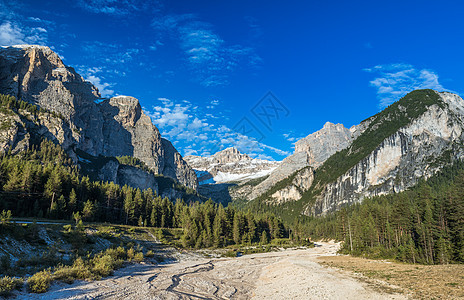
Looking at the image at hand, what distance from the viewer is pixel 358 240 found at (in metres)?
77.4

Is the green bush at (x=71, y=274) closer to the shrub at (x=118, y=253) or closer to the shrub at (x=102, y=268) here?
the shrub at (x=102, y=268)

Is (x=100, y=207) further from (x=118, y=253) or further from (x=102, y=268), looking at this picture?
(x=102, y=268)

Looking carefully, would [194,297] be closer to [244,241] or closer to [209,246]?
[209,246]

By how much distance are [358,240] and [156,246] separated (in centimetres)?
6066

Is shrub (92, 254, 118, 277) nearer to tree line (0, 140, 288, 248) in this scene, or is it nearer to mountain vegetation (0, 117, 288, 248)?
mountain vegetation (0, 117, 288, 248)

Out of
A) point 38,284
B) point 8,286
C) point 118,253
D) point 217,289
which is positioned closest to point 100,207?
point 118,253

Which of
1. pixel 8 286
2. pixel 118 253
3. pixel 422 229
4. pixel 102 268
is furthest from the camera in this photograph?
pixel 422 229

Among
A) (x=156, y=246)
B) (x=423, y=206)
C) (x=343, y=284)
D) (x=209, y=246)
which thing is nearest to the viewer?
(x=343, y=284)

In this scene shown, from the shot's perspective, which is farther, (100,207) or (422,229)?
(100,207)

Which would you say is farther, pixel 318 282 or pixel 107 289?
pixel 318 282

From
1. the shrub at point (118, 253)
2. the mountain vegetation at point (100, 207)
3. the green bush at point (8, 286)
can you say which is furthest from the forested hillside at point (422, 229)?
the green bush at point (8, 286)

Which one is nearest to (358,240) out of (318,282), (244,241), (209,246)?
(244,241)

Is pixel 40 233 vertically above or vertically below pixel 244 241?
above

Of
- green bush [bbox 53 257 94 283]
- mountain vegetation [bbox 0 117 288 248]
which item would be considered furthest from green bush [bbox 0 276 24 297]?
mountain vegetation [bbox 0 117 288 248]
